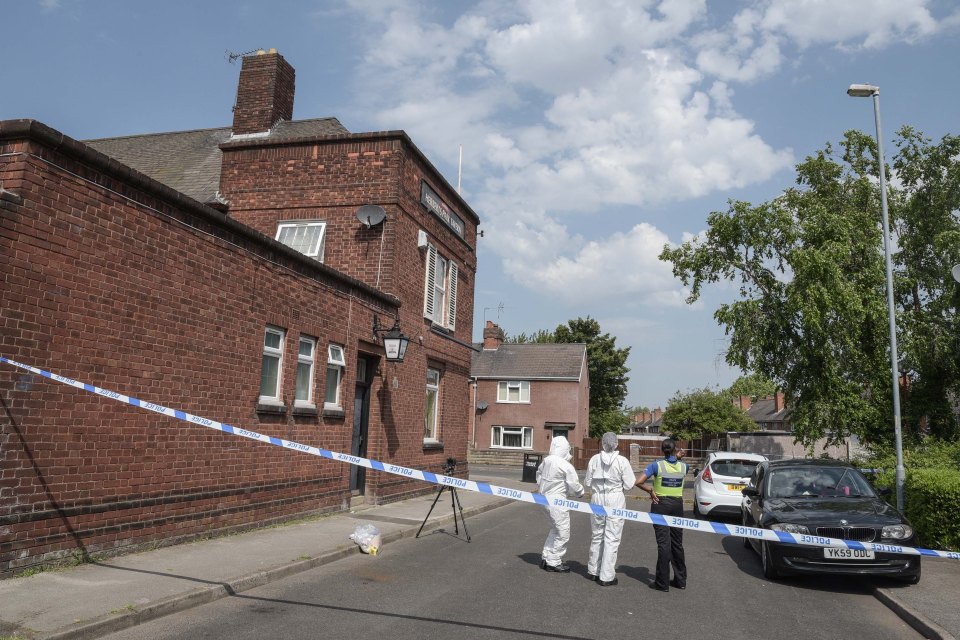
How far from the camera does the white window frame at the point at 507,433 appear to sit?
143 ft

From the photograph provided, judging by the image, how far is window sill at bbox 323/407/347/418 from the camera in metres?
12.6

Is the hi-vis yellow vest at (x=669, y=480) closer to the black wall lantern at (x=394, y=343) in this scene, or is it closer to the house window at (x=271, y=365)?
the house window at (x=271, y=365)

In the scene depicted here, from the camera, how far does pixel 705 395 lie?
4900 cm

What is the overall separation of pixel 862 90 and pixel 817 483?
8.72 m

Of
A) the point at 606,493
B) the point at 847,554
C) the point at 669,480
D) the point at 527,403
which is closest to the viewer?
the point at 847,554

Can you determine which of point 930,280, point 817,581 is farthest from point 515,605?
point 930,280

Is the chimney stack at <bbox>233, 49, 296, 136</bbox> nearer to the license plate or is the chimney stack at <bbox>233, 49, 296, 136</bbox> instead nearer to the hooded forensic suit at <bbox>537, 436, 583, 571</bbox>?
the hooded forensic suit at <bbox>537, 436, 583, 571</bbox>

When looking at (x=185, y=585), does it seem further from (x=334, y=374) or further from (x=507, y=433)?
(x=507, y=433)

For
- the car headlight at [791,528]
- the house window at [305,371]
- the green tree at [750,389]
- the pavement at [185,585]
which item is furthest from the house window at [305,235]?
the green tree at [750,389]

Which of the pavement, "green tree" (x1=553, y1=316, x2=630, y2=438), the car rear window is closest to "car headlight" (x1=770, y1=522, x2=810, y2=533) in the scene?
the pavement

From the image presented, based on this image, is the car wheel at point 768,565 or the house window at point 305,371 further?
the house window at point 305,371

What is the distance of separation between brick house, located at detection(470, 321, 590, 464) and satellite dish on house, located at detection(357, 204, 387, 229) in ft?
95.3

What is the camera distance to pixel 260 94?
18.6m

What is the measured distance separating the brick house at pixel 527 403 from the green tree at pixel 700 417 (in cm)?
632
